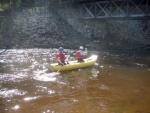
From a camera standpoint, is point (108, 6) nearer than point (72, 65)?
No

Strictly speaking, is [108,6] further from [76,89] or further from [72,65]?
[76,89]

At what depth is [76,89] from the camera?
34.1ft

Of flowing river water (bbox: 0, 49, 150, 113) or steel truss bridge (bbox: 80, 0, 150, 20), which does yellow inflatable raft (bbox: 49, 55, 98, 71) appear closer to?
flowing river water (bbox: 0, 49, 150, 113)

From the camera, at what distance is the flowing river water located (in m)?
8.11

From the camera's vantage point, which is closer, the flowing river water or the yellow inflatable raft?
the flowing river water

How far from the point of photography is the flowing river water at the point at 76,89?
811 cm

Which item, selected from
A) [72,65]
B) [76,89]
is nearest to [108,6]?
[72,65]

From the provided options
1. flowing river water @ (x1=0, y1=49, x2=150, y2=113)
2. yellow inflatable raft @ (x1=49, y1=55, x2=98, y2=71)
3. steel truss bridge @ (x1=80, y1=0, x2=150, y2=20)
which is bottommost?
flowing river water @ (x1=0, y1=49, x2=150, y2=113)

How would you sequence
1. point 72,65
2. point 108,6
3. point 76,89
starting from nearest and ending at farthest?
point 76,89, point 72,65, point 108,6

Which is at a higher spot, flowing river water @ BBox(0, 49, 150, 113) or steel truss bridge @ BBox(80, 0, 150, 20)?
steel truss bridge @ BBox(80, 0, 150, 20)

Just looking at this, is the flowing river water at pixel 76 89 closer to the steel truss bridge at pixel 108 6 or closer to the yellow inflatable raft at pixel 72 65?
the yellow inflatable raft at pixel 72 65

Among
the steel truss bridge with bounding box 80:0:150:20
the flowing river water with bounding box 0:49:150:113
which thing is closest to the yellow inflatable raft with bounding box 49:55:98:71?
the flowing river water with bounding box 0:49:150:113

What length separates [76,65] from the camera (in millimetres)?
14695

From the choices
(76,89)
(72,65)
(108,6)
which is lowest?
(76,89)
